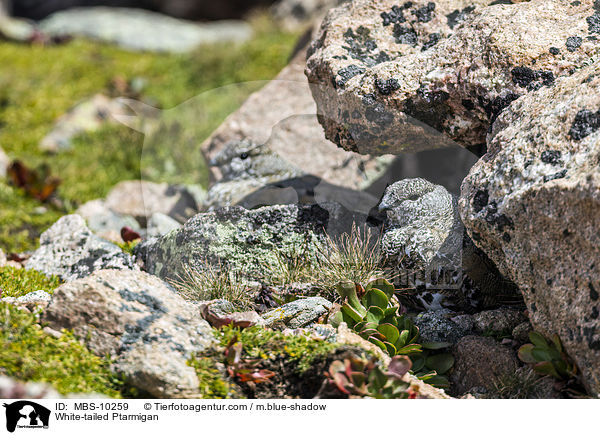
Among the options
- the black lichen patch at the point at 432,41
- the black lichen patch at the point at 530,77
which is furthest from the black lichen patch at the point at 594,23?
the black lichen patch at the point at 432,41

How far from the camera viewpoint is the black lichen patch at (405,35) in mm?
5406

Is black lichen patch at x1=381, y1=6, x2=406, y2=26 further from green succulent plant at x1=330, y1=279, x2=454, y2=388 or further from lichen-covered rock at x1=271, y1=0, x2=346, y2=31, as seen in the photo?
lichen-covered rock at x1=271, y1=0, x2=346, y2=31

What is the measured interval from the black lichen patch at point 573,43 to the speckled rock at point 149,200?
440cm

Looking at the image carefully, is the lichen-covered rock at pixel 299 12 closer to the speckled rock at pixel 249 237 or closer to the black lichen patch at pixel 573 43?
the speckled rock at pixel 249 237

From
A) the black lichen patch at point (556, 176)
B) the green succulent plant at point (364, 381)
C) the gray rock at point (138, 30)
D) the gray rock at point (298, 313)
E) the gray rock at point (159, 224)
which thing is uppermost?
the black lichen patch at point (556, 176)

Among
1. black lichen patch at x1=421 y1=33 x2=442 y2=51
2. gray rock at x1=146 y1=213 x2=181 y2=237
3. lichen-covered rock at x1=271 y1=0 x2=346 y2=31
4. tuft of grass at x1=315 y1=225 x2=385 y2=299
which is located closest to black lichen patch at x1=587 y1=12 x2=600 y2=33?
black lichen patch at x1=421 y1=33 x2=442 y2=51

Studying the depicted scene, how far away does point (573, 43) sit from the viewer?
14.6ft

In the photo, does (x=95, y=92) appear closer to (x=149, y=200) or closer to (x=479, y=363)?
(x=149, y=200)

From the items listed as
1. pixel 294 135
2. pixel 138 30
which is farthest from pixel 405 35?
pixel 138 30

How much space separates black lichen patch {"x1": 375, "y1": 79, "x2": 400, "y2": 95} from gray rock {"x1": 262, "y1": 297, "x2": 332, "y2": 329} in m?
1.83

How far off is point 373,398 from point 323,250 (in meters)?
1.81

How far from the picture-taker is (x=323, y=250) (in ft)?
16.5

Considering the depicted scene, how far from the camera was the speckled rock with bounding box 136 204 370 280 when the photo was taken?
5059 mm
